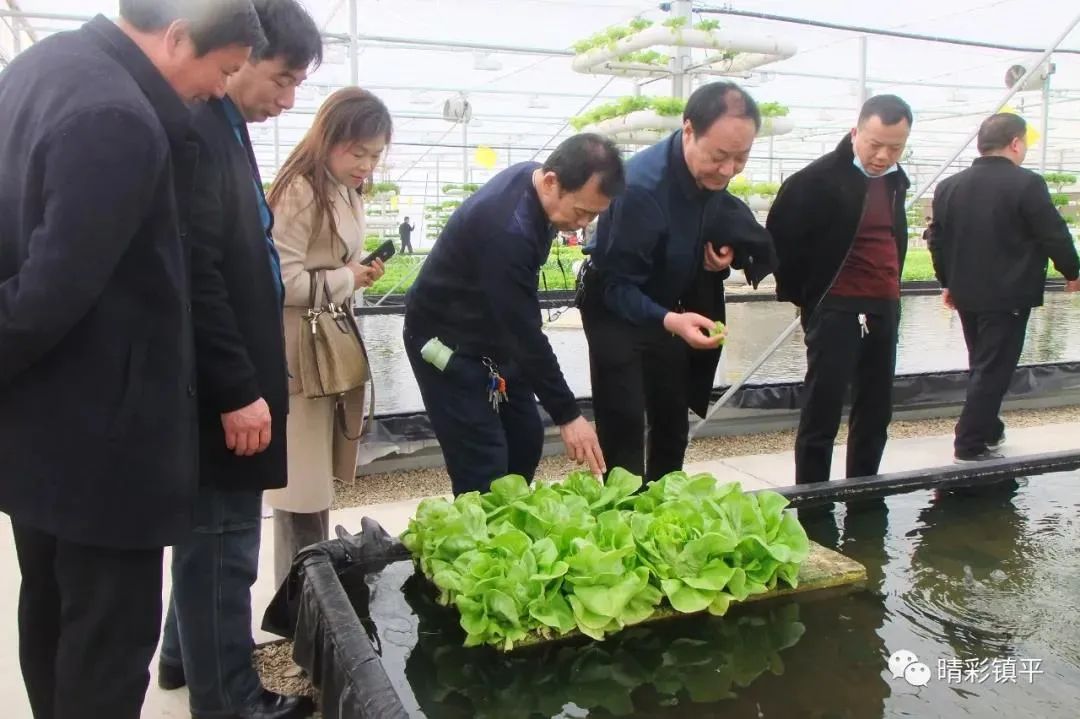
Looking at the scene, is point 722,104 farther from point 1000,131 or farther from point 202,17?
point 1000,131

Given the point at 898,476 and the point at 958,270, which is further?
the point at 958,270

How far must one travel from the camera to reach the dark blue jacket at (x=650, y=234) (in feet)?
8.32

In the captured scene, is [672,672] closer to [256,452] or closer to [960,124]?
[256,452]

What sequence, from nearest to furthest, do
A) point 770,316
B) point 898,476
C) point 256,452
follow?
1. point 256,452
2. point 898,476
3. point 770,316

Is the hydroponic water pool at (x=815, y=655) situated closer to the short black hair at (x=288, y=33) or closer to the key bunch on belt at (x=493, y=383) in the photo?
the key bunch on belt at (x=493, y=383)

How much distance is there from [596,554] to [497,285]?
69 centimetres

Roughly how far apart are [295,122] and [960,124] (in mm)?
16111

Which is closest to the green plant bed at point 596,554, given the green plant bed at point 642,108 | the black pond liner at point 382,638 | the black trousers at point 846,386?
the black pond liner at point 382,638

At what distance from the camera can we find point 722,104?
2.39 m

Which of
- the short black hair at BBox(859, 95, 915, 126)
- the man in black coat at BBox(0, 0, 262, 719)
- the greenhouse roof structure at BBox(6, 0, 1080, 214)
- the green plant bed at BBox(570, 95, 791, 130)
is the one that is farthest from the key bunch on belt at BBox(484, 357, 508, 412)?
the green plant bed at BBox(570, 95, 791, 130)

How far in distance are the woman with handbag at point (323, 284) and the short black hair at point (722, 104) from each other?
34.6 inches

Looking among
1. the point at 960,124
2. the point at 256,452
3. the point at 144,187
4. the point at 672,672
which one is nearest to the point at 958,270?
the point at 672,672

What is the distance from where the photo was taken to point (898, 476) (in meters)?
2.92

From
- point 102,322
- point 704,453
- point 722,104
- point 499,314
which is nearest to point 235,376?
point 102,322
